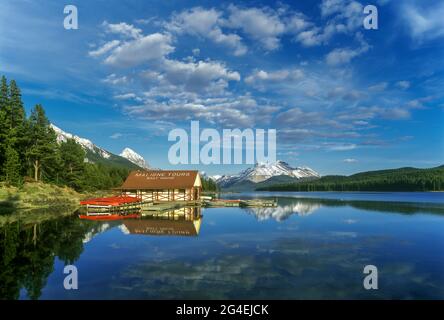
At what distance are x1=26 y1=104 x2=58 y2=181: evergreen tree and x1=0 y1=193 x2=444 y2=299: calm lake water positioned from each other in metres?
36.9

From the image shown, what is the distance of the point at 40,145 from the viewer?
214 ft

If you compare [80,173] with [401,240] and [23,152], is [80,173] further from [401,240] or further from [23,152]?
[401,240]

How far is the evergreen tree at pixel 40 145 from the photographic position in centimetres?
6412

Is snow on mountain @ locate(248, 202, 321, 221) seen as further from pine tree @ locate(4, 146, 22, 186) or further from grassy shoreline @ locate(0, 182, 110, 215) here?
pine tree @ locate(4, 146, 22, 186)

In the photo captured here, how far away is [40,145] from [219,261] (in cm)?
5984

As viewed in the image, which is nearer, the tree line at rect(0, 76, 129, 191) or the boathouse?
the tree line at rect(0, 76, 129, 191)

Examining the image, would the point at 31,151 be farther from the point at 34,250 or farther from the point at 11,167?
the point at 34,250

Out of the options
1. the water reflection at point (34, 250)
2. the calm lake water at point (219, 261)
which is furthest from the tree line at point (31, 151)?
the calm lake water at point (219, 261)

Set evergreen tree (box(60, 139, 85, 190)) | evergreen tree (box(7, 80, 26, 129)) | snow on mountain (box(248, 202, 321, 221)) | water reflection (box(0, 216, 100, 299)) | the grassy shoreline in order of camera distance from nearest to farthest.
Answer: water reflection (box(0, 216, 100, 299)) < snow on mountain (box(248, 202, 321, 221)) < the grassy shoreline < evergreen tree (box(7, 80, 26, 129)) < evergreen tree (box(60, 139, 85, 190))

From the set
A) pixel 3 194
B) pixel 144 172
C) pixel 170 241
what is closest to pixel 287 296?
pixel 170 241

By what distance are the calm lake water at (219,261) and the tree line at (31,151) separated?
28.7 meters

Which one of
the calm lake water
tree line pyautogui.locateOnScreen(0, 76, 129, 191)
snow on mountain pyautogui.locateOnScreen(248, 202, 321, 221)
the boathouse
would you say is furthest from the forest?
snow on mountain pyautogui.locateOnScreen(248, 202, 321, 221)

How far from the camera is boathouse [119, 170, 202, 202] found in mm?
66562
